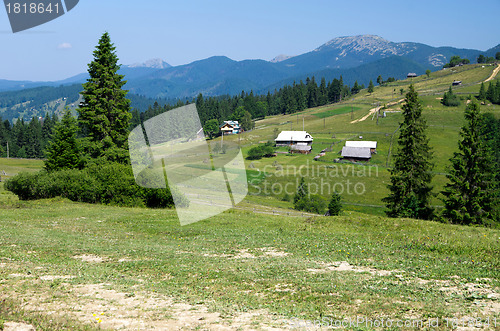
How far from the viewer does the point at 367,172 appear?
92.1 metres

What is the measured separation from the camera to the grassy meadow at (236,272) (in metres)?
9.27

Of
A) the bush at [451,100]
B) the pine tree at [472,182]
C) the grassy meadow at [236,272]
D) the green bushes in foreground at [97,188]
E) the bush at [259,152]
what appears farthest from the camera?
the bush at [451,100]

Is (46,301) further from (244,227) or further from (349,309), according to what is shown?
(244,227)

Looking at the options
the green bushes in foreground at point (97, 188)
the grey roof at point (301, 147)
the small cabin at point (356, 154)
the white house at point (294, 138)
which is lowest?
the small cabin at point (356, 154)

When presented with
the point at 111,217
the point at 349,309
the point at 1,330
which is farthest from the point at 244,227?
the point at 1,330

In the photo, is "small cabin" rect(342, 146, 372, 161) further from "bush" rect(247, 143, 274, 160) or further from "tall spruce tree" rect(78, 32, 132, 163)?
"tall spruce tree" rect(78, 32, 132, 163)

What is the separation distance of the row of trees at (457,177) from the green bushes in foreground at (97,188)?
26.3 m

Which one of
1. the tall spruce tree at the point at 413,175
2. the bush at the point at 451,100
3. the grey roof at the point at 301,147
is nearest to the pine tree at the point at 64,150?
the tall spruce tree at the point at 413,175

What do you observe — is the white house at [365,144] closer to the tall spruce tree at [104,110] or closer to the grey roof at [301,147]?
the grey roof at [301,147]

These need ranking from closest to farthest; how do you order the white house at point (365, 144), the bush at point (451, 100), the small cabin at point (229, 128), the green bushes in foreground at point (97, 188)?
the green bushes in foreground at point (97, 188)
the white house at point (365, 144)
the bush at point (451, 100)
the small cabin at point (229, 128)

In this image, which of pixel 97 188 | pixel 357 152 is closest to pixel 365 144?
pixel 357 152

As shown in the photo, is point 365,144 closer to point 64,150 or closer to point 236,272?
point 64,150

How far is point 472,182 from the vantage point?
133 feet

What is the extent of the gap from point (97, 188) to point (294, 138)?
9798 cm
